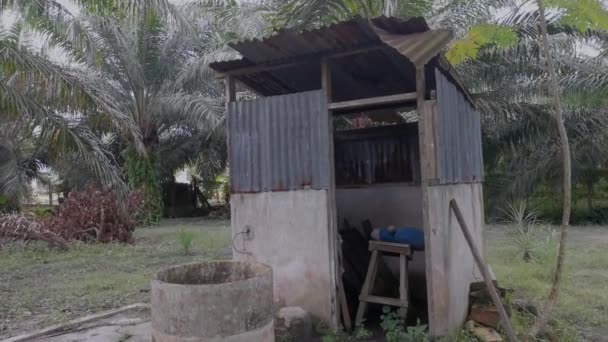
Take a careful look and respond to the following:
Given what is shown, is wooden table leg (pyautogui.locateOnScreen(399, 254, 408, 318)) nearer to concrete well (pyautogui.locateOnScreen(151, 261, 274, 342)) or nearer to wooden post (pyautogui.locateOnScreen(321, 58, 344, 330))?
wooden post (pyautogui.locateOnScreen(321, 58, 344, 330))

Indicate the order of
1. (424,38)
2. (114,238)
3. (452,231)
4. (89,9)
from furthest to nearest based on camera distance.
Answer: (114,238)
(89,9)
(452,231)
(424,38)

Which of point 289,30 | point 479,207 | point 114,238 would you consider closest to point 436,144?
point 289,30

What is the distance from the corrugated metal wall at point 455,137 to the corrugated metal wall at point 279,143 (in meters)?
1.14

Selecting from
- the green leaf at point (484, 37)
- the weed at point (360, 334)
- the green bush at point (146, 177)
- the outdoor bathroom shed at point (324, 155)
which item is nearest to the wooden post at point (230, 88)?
the outdoor bathroom shed at point (324, 155)

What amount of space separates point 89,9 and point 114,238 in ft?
21.0

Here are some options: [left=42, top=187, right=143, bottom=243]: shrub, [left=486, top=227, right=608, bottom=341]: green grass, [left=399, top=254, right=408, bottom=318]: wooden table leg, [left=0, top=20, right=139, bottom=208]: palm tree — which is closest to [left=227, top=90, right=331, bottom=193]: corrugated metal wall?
[left=399, top=254, right=408, bottom=318]: wooden table leg

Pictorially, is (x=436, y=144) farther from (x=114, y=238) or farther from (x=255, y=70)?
(x=114, y=238)

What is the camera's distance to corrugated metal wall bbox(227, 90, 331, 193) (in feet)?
17.0

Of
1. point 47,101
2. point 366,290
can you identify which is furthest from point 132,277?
point 366,290

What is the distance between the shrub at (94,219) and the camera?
39.7ft

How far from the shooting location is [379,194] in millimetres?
7297

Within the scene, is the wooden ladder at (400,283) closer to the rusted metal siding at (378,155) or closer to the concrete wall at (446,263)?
the concrete wall at (446,263)

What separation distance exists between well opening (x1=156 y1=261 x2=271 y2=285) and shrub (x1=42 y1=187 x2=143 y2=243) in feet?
26.6

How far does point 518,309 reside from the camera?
19.3 ft
